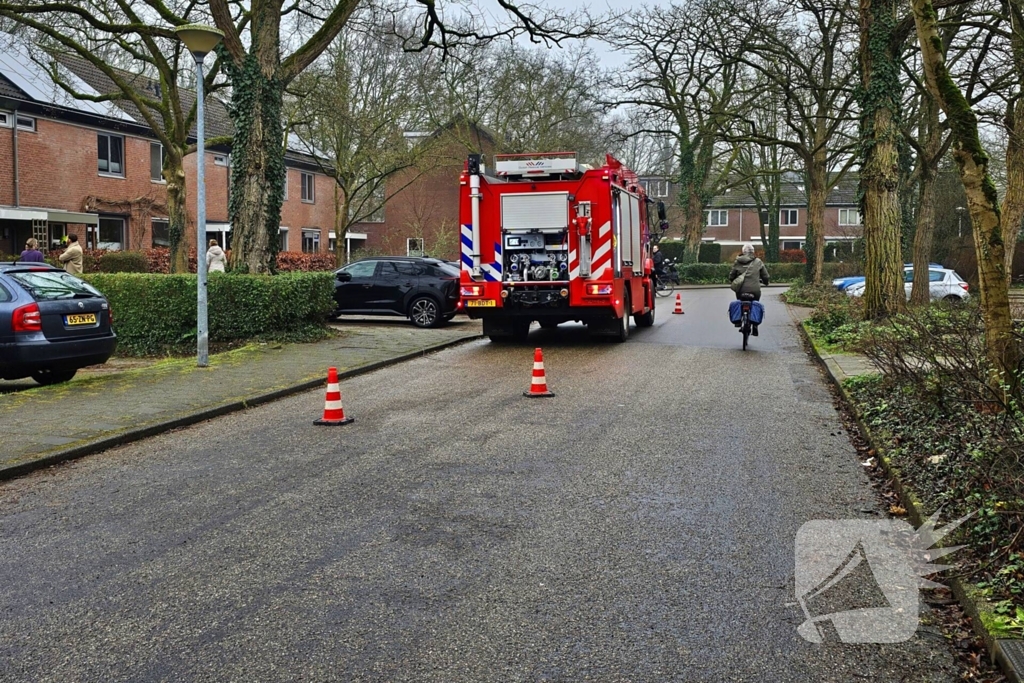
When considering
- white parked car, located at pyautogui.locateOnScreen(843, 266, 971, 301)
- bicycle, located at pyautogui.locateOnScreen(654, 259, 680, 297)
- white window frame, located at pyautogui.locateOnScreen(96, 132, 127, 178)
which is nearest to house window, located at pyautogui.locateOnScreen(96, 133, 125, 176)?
white window frame, located at pyautogui.locateOnScreen(96, 132, 127, 178)

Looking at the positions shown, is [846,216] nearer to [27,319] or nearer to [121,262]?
[121,262]

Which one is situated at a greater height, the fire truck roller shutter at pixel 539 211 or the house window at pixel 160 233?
the house window at pixel 160 233

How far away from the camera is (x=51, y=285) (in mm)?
11312

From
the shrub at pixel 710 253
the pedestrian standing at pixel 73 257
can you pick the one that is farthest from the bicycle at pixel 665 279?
the shrub at pixel 710 253

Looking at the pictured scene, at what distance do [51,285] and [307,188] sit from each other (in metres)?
36.3

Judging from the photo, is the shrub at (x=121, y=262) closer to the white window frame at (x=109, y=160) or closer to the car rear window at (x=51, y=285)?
the white window frame at (x=109, y=160)

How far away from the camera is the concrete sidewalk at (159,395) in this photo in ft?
26.8

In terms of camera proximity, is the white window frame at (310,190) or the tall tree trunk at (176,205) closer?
the tall tree trunk at (176,205)

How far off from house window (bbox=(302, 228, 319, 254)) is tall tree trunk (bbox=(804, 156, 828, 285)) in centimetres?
2290

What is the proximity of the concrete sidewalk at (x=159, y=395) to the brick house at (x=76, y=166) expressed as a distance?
1713 cm

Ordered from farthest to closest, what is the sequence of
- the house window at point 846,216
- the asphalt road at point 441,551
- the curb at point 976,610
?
the house window at point 846,216 < the asphalt road at point 441,551 < the curb at point 976,610

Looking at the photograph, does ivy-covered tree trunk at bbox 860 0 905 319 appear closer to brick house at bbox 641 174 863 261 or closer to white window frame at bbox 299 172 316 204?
white window frame at bbox 299 172 316 204

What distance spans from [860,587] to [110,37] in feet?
79.2
